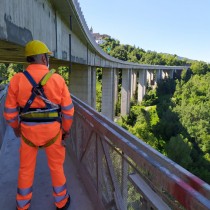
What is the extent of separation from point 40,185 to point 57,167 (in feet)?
3.37

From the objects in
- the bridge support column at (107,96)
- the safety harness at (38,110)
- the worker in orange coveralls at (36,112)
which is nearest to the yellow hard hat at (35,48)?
the worker in orange coveralls at (36,112)

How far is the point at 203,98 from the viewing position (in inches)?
2509

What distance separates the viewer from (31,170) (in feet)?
9.96

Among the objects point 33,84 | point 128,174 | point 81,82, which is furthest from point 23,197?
point 81,82

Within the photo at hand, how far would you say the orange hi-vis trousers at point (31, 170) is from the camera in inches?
118

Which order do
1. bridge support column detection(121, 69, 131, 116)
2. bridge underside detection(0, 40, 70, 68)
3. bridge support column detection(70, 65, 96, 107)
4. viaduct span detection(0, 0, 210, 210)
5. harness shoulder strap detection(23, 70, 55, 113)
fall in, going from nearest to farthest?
viaduct span detection(0, 0, 210, 210) < harness shoulder strap detection(23, 70, 55, 113) < bridge underside detection(0, 40, 70, 68) < bridge support column detection(70, 65, 96, 107) < bridge support column detection(121, 69, 131, 116)

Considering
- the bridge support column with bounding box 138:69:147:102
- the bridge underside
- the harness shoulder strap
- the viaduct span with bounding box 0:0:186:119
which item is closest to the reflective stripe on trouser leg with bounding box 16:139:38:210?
the harness shoulder strap

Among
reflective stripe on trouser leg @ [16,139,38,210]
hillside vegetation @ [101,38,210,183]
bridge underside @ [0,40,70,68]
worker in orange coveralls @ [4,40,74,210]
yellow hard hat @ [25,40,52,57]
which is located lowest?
hillside vegetation @ [101,38,210,183]

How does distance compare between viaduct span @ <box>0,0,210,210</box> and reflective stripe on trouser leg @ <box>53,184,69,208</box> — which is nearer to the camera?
viaduct span @ <box>0,0,210,210</box>

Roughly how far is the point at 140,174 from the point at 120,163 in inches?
20.3

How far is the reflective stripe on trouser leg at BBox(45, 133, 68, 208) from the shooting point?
10.0ft

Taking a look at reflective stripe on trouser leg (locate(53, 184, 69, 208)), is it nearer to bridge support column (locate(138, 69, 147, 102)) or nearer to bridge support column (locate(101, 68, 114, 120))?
bridge support column (locate(101, 68, 114, 120))

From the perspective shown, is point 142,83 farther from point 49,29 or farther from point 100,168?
point 100,168

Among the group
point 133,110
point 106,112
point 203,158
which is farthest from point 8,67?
point 203,158
